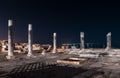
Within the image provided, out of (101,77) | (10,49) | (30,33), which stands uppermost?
(30,33)

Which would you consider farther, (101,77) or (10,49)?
(10,49)

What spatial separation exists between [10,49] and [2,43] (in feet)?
71.5

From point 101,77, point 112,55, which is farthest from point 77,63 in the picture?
point 112,55

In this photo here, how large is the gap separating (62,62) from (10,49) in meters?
9.98

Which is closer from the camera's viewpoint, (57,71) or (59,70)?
(57,71)

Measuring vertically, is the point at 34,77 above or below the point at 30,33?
below

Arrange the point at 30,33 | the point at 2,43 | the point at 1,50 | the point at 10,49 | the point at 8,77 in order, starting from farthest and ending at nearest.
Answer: the point at 2,43, the point at 1,50, the point at 30,33, the point at 10,49, the point at 8,77

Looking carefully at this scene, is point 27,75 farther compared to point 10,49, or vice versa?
point 10,49

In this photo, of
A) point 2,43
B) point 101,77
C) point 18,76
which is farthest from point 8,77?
point 2,43

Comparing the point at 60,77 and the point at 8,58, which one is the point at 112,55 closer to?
the point at 8,58

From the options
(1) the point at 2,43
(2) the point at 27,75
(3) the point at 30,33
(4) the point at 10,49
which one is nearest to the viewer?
(2) the point at 27,75

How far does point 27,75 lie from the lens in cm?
2081

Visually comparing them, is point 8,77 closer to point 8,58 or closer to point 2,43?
point 8,58

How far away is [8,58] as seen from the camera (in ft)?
119
